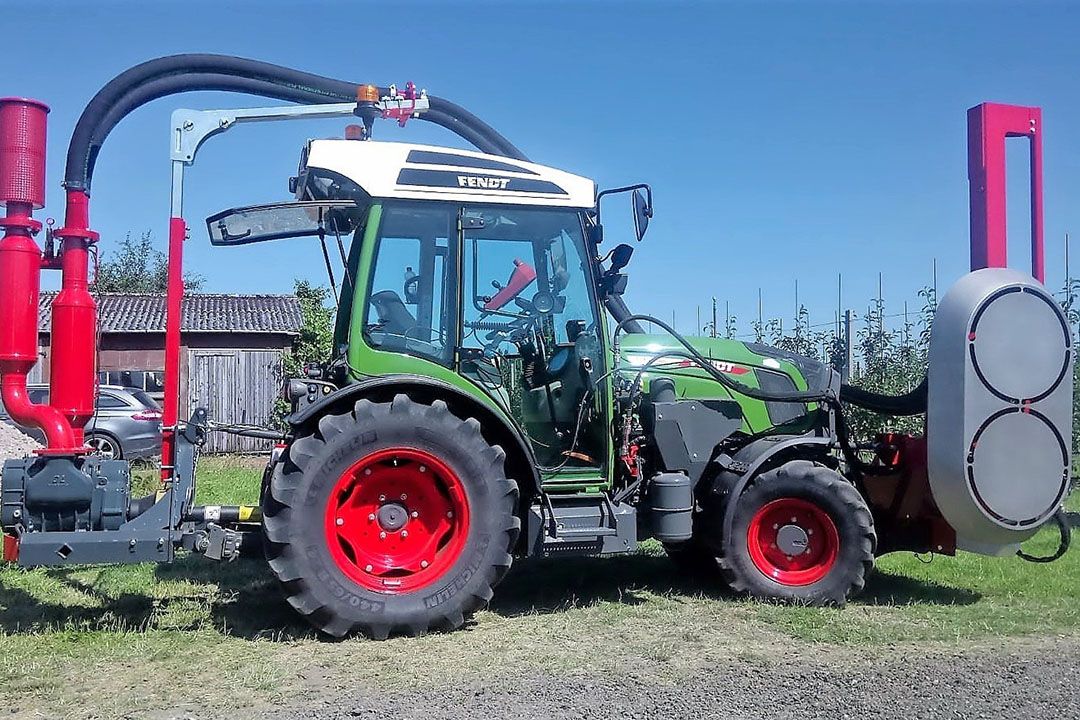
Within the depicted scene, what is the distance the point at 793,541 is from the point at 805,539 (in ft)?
0.26

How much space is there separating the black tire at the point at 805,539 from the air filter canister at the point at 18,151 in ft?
14.6

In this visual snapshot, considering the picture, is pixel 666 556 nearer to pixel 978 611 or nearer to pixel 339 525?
pixel 978 611

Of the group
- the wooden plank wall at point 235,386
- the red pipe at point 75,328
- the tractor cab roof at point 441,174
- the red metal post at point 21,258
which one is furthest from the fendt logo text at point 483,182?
the wooden plank wall at point 235,386

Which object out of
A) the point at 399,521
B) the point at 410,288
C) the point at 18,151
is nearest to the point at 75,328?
the point at 18,151

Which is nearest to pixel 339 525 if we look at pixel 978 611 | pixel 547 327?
pixel 547 327

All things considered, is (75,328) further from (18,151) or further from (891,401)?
(891,401)

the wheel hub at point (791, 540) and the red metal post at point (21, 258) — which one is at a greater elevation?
the red metal post at point (21, 258)

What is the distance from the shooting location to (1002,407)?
561cm

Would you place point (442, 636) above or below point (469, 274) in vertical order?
below

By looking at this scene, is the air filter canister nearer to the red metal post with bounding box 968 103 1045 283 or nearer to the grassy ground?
the grassy ground

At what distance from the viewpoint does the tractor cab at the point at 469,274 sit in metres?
5.48

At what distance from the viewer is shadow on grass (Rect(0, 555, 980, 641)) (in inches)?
211

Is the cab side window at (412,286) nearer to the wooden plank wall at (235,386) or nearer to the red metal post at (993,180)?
the red metal post at (993,180)

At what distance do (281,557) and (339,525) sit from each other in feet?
1.19
